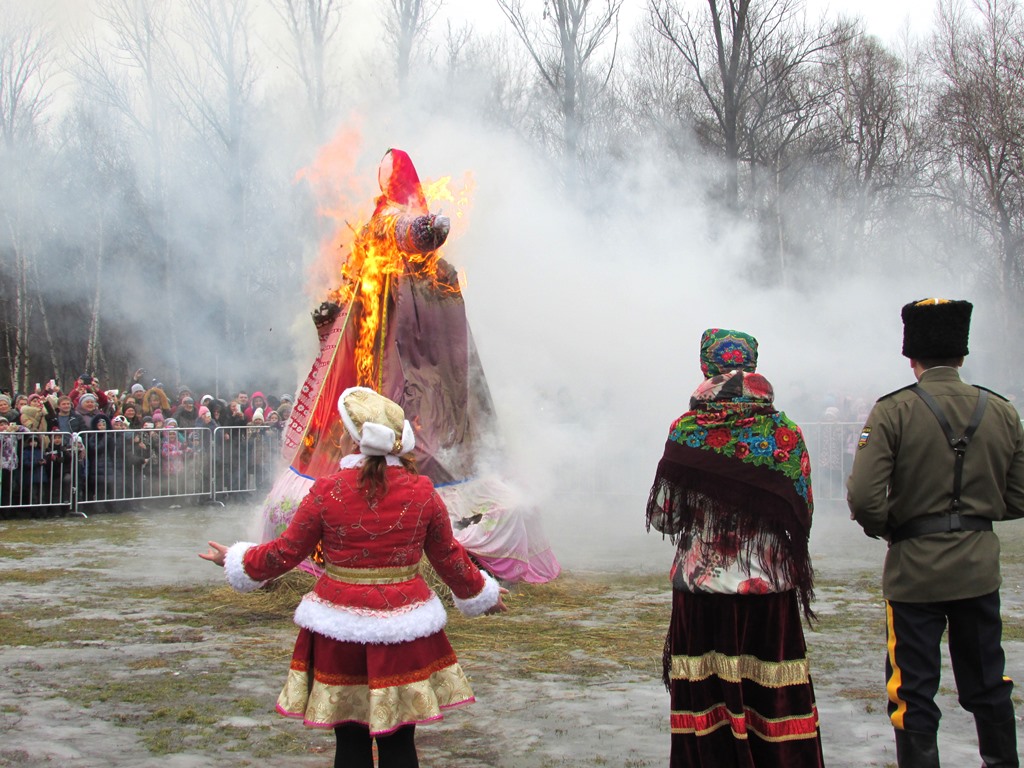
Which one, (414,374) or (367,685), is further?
(414,374)

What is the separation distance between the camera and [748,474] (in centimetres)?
382

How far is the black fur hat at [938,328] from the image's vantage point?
393 centimetres

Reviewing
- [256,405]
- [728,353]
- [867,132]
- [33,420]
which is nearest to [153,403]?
[256,405]

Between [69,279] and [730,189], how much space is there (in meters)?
18.5

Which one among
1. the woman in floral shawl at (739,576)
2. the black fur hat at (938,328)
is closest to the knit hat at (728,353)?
the woman in floral shawl at (739,576)

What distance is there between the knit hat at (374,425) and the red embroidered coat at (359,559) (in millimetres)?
93

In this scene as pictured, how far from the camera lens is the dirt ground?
4492 mm

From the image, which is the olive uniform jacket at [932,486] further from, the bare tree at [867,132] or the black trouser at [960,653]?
the bare tree at [867,132]

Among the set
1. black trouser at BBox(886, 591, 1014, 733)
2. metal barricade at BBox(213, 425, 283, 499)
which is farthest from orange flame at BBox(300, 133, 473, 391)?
metal barricade at BBox(213, 425, 283, 499)

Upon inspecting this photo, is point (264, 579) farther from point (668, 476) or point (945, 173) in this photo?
point (945, 173)

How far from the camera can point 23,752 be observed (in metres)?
4.41

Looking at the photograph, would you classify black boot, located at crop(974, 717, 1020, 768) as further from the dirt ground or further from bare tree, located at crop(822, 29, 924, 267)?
bare tree, located at crop(822, 29, 924, 267)

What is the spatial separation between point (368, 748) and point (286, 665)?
7.73 feet

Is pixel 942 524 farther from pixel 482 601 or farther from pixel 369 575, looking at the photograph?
pixel 369 575
